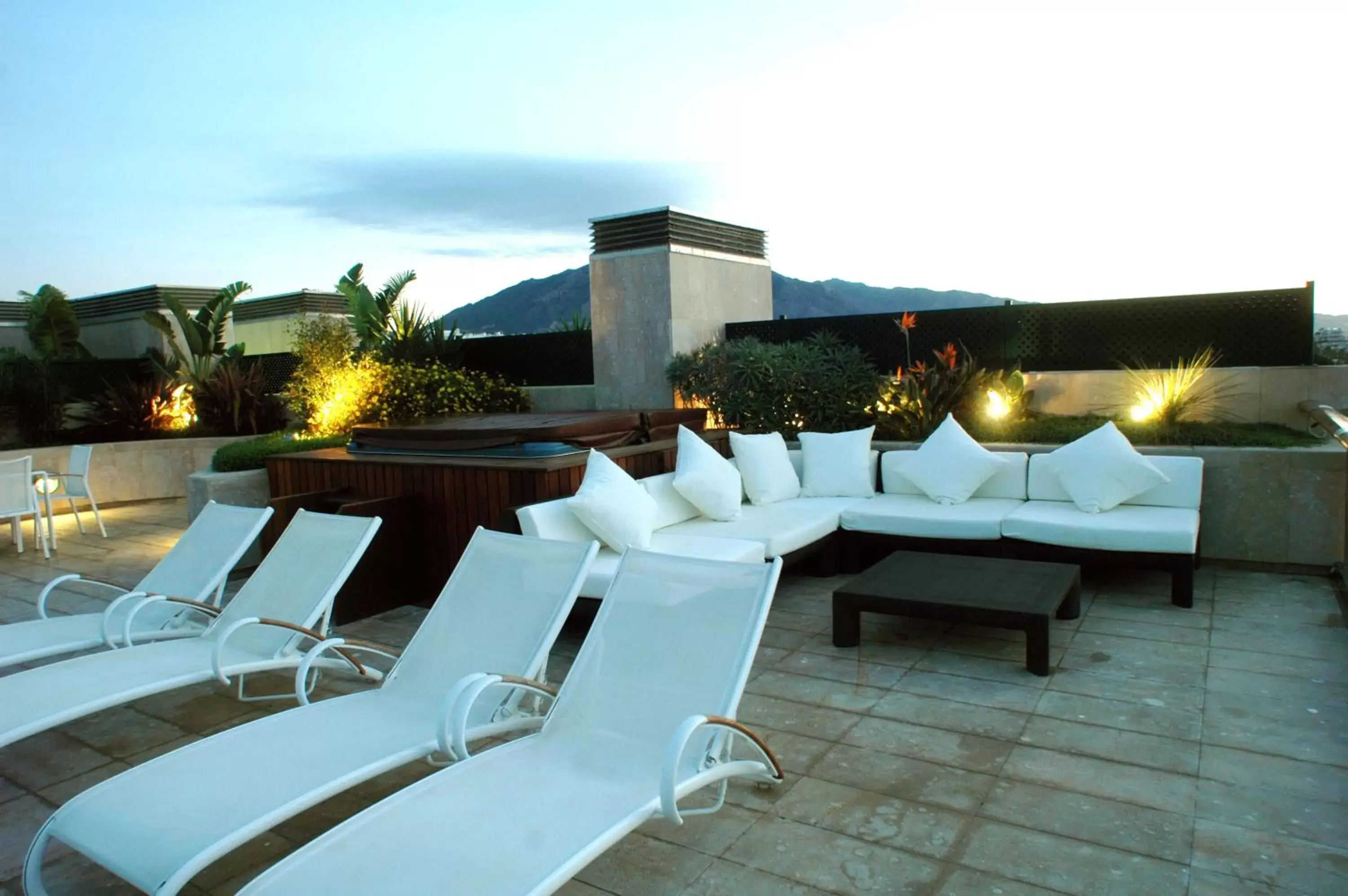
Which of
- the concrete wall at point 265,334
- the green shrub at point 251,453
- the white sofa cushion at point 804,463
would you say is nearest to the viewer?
the white sofa cushion at point 804,463

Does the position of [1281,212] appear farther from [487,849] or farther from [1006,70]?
[487,849]

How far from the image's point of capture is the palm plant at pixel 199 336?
14383 millimetres

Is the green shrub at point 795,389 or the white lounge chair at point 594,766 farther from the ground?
the green shrub at point 795,389

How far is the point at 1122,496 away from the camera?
5.75m

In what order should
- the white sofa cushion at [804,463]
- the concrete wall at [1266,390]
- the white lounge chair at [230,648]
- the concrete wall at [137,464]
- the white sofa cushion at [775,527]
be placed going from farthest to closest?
the concrete wall at [137,464] < the concrete wall at [1266,390] < the white sofa cushion at [804,463] < the white sofa cushion at [775,527] < the white lounge chair at [230,648]

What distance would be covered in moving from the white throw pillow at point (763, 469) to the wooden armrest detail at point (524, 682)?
3765 mm

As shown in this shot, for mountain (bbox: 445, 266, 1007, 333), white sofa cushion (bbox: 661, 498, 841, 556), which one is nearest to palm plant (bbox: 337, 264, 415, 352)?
mountain (bbox: 445, 266, 1007, 333)

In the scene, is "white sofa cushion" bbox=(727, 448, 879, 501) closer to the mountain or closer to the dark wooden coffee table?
the dark wooden coffee table

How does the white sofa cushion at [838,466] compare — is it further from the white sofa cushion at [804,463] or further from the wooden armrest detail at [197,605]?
the wooden armrest detail at [197,605]

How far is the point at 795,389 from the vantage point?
8758 millimetres

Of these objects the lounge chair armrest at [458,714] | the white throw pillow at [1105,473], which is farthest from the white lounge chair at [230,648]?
the white throw pillow at [1105,473]

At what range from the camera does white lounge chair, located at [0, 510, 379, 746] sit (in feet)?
10.6

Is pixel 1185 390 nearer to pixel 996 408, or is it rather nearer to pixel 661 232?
pixel 996 408

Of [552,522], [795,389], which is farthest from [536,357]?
[552,522]
